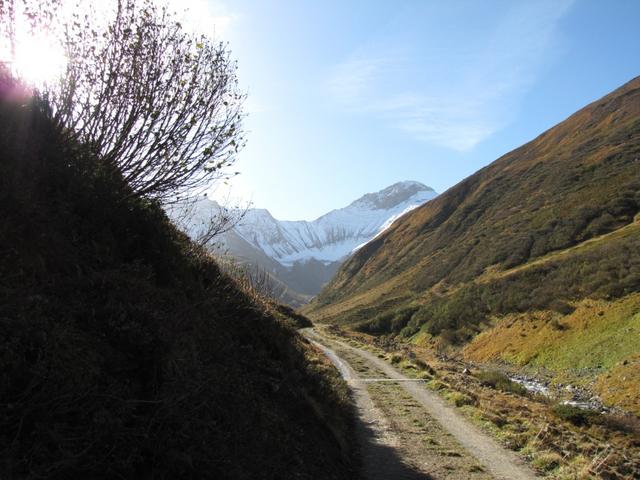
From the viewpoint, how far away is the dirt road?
10.9m

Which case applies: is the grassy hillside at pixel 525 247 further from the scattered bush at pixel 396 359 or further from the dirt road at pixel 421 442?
the dirt road at pixel 421 442

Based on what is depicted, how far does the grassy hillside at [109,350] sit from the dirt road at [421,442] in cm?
293

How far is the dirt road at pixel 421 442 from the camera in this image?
10930mm

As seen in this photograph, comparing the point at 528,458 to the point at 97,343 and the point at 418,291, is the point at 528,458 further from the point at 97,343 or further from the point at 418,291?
the point at 418,291

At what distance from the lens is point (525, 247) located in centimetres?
6253

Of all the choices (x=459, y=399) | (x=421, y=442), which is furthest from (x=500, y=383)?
(x=421, y=442)

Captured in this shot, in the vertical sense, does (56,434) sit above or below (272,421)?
above

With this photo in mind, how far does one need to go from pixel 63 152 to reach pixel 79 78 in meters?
1.68

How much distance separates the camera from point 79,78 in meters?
7.64

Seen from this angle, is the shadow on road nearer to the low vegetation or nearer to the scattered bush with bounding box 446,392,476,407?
the low vegetation

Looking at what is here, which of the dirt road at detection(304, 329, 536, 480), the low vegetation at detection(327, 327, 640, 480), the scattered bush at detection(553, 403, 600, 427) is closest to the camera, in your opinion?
the dirt road at detection(304, 329, 536, 480)

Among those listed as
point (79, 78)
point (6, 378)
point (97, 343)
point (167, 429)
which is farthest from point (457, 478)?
point (79, 78)

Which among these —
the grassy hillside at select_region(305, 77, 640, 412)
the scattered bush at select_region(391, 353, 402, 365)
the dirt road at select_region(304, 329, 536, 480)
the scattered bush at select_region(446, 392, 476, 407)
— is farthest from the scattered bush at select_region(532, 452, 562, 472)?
the grassy hillside at select_region(305, 77, 640, 412)

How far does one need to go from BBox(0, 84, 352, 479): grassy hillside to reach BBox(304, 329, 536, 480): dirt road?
2.93 m
